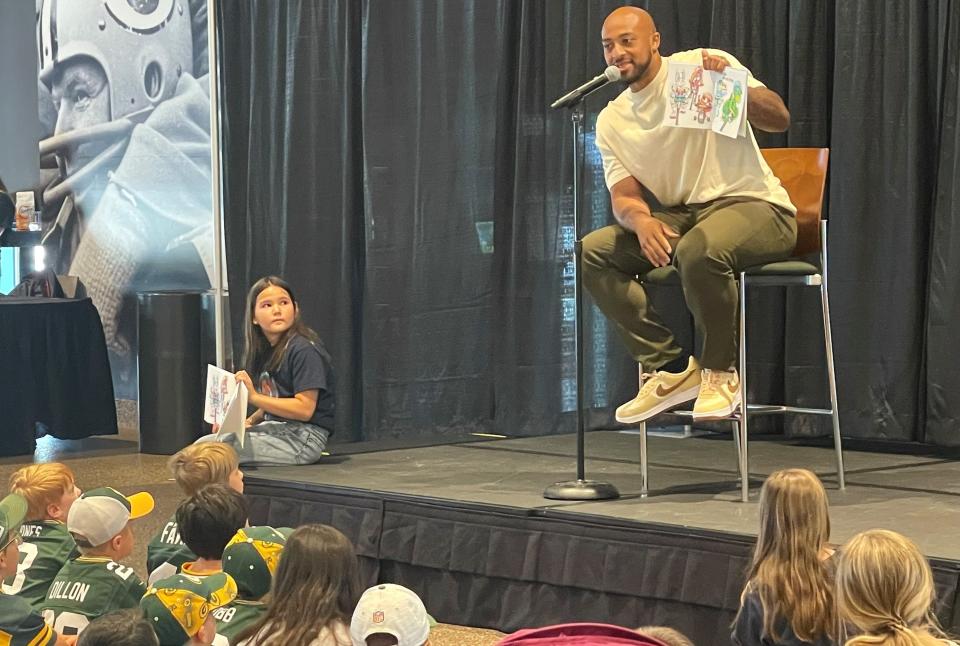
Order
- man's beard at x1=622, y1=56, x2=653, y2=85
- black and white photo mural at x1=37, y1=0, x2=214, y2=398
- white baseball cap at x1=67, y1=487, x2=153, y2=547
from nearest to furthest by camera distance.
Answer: white baseball cap at x1=67, y1=487, x2=153, y2=547 < man's beard at x1=622, y1=56, x2=653, y2=85 < black and white photo mural at x1=37, y1=0, x2=214, y2=398

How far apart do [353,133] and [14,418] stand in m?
1.92

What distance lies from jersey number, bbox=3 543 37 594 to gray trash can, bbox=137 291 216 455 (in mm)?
3471

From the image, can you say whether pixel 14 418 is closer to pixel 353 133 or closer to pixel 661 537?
pixel 353 133

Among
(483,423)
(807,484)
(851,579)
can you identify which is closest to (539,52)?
(483,423)

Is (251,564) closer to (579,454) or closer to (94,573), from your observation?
(94,573)

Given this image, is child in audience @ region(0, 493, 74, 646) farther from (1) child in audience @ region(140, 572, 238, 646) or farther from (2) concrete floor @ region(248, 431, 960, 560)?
(2) concrete floor @ region(248, 431, 960, 560)

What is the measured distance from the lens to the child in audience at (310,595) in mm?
2059

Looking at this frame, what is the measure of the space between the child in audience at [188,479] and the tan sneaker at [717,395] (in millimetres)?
1107

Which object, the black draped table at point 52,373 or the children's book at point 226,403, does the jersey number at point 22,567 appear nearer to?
the children's book at point 226,403

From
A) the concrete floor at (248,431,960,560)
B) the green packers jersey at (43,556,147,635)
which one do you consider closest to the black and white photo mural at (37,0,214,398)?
the concrete floor at (248,431,960,560)

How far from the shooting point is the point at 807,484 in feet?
7.67

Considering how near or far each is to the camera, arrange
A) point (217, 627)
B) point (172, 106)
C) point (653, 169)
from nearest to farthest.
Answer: point (217, 627) → point (653, 169) → point (172, 106)

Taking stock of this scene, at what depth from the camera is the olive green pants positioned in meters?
3.31

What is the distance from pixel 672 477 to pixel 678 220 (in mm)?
742
